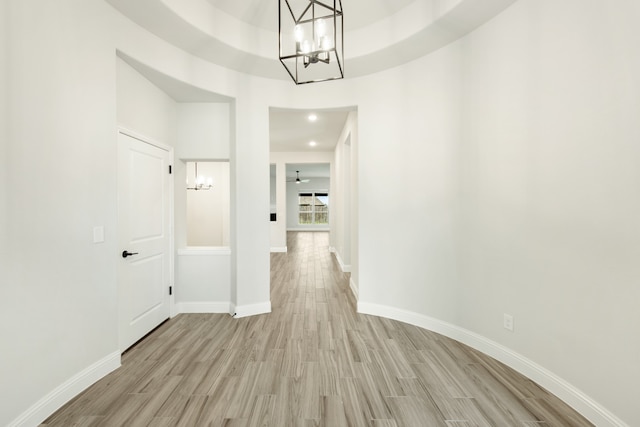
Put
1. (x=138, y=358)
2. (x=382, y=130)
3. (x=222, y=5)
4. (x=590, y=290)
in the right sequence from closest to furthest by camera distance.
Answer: (x=590, y=290) → (x=138, y=358) → (x=222, y=5) → (x=382, y=130)

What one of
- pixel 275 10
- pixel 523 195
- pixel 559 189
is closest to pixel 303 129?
pixel 275 10

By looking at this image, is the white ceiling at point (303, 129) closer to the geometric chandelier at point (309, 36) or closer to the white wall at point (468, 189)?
the geometric chandelier at point (309, 36)

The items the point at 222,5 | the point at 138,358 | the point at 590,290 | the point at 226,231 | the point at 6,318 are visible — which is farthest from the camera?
the point at 226,231

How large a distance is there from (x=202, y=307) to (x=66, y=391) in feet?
5.41

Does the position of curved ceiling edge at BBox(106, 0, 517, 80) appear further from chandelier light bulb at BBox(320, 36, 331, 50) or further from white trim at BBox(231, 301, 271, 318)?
white trim at BBox(231, 301, 271, 318)

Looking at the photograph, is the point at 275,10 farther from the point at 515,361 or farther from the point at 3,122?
the point at 515,361

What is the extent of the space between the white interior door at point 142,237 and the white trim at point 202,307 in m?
0.22

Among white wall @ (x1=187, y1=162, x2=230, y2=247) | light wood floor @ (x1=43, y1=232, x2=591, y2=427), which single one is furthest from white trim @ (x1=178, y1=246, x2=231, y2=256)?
white wall @ (x1=187, y1=162, x2=230, y2=247)

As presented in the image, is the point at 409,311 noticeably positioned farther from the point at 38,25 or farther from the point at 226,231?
the point at 38,25

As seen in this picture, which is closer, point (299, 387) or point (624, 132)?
point (624, 132)

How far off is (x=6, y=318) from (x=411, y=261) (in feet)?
10.8

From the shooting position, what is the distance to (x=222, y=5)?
277 cm

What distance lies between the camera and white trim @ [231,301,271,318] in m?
3.39

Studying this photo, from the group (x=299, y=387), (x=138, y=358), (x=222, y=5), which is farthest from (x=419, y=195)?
(x=138, y=358)
